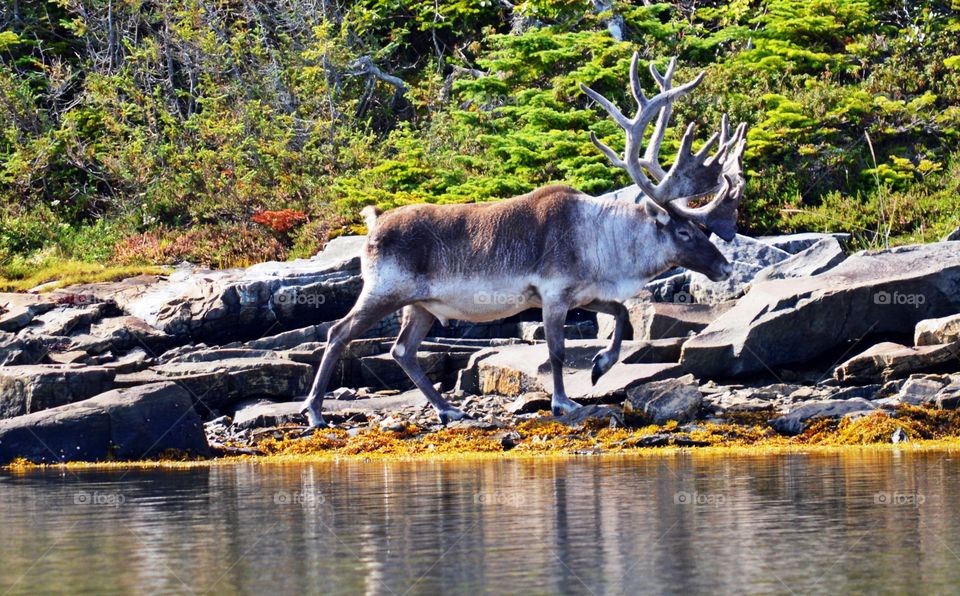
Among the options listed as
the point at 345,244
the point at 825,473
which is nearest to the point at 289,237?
the point at 345,244

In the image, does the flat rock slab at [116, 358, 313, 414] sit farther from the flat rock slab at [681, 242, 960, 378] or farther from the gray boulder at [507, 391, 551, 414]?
the flat rock slab at [681, 242, 960, 378]

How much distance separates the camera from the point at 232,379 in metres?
17.2

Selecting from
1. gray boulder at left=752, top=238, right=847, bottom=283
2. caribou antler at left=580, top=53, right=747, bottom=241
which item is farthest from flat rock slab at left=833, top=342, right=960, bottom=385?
gray boulder at left=752, top=238, right=847, bottom=283

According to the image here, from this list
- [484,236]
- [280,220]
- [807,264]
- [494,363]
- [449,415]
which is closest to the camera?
[449,415]

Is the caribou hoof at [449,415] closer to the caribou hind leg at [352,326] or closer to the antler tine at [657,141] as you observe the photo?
the caribou hind leg at [352,326]

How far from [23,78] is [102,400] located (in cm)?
2225

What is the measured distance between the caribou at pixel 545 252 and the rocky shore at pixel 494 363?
0.73 meters

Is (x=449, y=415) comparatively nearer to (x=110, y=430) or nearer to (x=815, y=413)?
(x=110, y=430)

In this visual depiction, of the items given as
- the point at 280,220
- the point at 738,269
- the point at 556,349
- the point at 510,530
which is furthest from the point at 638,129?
the point at 280,220

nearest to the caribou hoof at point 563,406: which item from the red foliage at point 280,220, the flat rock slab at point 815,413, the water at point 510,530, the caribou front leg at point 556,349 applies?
the caribou front leg at point 556,349

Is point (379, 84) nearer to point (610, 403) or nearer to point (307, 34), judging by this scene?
point (307, 34)

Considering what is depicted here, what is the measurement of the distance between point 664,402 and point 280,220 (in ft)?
44.9

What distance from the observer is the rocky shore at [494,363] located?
14.4 meters

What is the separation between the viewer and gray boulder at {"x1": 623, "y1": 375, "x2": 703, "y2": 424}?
14742 millimetres
